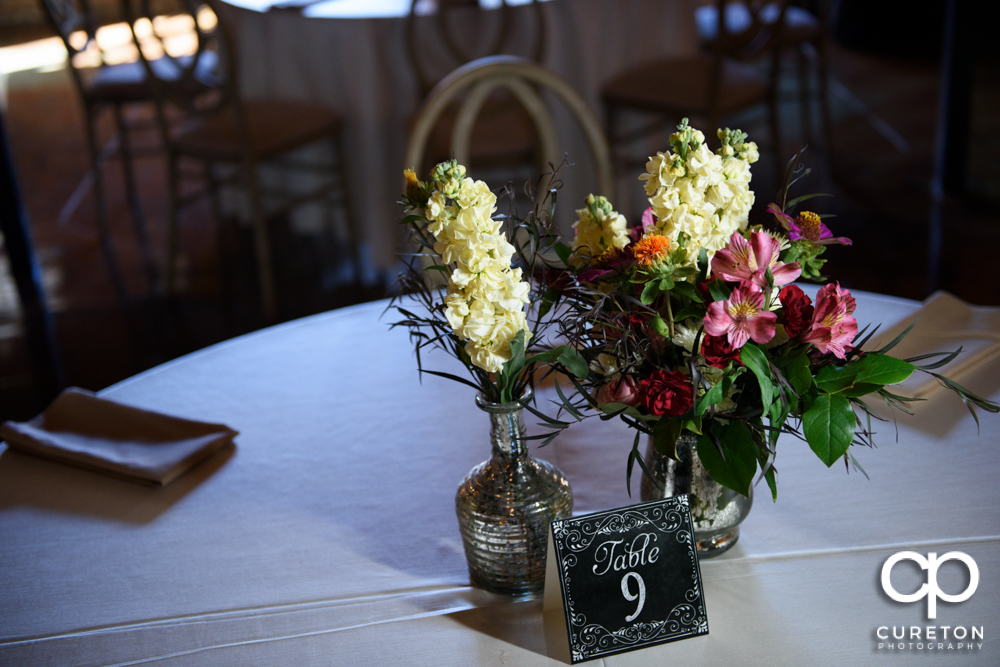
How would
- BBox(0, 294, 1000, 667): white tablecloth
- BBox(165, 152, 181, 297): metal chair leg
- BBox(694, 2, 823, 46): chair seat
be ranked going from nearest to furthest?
1. BBox(0, 294, 1000, 667): white tablecloth
2. BBox(165, 152, 181, 297): metal chair leg
3. BBox(694, 2, 823, 46): chair seat

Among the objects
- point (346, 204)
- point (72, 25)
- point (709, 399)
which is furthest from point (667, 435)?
point (72, 25)

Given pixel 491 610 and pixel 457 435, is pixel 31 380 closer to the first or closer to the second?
pixel 457 435

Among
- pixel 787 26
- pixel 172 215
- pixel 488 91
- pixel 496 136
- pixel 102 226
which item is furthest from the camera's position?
pixel 102 226

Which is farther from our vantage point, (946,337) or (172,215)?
(172,215)

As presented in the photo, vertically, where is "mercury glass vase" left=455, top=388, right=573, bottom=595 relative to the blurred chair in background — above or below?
below

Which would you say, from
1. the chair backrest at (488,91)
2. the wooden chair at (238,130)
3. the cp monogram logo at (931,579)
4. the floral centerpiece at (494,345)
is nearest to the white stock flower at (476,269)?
the floral centerpiece at (494,345)

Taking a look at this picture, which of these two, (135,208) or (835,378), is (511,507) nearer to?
(835,378)

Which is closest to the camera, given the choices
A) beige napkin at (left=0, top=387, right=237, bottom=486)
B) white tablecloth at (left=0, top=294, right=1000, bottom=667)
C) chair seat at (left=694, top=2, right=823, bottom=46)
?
white tablecloth at (left=0, top=294, right=1000, bottom=667)

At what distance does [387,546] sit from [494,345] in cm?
28

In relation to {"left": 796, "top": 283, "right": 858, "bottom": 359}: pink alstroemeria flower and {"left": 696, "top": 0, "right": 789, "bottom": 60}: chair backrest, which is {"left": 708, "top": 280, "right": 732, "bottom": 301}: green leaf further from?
{"left": 696, "top": 0, "right": 789, "bottom": 60}: chair backrest

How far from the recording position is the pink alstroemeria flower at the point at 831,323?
623mm

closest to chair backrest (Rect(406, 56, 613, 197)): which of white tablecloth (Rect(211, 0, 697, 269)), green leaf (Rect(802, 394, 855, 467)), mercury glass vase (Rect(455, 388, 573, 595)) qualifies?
mercury glass vase (Rect(455, 388, 573, 595))

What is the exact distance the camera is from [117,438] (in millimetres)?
1011

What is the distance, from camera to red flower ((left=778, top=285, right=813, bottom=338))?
0.63 meters
